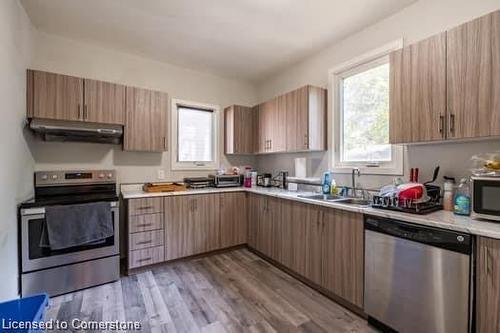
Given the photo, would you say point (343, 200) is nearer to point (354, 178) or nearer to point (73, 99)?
point (354, 178)

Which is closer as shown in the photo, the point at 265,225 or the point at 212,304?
the point at 212,304

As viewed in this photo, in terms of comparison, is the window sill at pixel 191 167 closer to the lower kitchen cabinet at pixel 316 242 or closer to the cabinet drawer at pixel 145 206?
the cabinet drawer at pixel 145 206

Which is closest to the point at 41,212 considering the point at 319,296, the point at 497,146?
the point at 319,296

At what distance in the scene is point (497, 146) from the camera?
5.59 feet

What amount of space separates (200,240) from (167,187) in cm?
83

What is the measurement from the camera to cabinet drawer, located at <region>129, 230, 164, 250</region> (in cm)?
272

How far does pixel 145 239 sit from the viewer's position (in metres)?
2.79

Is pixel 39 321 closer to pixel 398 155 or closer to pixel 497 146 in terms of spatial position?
pixel 398 155

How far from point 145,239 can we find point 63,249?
0.76m

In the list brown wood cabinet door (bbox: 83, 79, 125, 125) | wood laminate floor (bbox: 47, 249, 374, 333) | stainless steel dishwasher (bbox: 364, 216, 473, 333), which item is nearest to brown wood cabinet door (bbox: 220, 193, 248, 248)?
wood laminate floor (bbox: 47, 249, 374, 333)

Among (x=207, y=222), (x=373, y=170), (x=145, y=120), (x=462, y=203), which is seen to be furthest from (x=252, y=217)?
(x=462, y=203)

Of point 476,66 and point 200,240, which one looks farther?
point 200,240

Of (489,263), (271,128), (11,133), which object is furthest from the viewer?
(271,128)

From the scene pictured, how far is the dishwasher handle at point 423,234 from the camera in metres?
1.39
